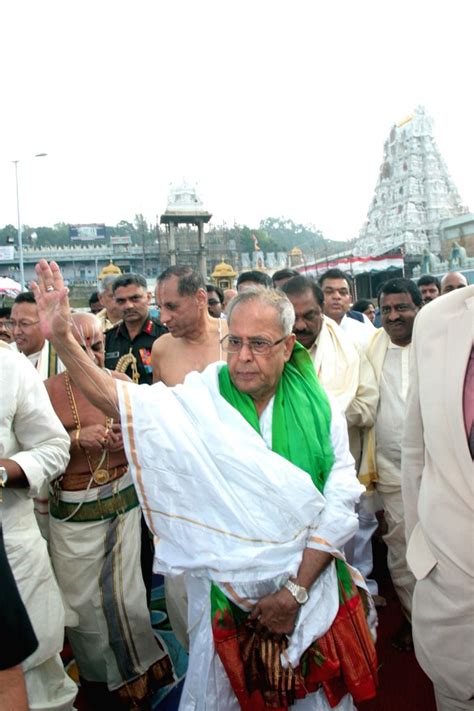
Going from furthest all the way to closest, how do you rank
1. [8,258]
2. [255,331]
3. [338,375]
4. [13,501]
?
[8,258]
[338,375]
[13,501]
[255,331]

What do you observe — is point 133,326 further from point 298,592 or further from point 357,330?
point 298,592

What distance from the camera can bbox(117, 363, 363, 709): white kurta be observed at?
196 centimetres

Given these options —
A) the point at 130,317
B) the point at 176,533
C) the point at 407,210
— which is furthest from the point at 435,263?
the point at 176,533

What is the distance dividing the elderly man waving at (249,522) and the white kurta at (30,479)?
0.47 meters

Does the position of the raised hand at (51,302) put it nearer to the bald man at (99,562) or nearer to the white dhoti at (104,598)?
the bald man at (99,562)

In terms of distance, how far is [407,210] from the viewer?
4612cm

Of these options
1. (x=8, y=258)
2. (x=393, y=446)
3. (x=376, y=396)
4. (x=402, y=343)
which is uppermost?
(x=8, y=258)

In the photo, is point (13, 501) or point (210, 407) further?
point (13, 501)

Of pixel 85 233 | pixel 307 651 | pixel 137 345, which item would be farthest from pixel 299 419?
pixel 85 233

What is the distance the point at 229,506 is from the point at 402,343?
1891 mm

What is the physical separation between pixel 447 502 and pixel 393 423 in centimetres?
165

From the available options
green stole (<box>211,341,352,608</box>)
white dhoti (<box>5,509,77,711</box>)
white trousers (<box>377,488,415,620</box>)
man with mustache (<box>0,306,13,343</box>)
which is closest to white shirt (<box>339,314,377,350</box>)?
white trousers (<box>377,488,415,620</box>)

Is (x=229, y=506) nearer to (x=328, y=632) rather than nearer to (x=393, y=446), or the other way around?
(x=328, y=632)

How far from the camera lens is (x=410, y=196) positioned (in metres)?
47.4
